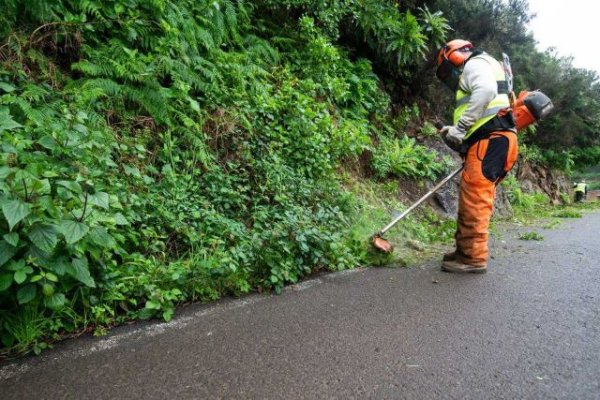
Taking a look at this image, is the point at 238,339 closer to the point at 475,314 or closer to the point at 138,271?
the point at 138,271

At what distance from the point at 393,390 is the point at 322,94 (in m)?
5.31

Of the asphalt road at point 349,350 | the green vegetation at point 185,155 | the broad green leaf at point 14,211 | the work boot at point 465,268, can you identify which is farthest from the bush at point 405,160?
the broad green leaf at point 14,211

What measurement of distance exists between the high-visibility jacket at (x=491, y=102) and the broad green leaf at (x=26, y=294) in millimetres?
3825

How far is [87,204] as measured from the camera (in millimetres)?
2152

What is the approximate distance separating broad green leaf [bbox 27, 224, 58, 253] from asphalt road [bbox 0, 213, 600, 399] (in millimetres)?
553

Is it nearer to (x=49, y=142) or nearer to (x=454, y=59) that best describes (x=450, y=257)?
(x=454, y=59)

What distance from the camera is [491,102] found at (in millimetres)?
3688

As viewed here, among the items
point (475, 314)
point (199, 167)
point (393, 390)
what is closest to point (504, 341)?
point (475, 314)

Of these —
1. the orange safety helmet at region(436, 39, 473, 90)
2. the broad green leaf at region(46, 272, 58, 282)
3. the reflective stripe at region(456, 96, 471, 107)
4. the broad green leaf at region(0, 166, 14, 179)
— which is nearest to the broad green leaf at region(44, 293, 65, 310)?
the broad green leaf at region(46, 272, 58, 282)

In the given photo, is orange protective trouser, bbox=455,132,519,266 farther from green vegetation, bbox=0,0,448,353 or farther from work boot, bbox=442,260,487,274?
green vegetation, bbox=0,0,448,353

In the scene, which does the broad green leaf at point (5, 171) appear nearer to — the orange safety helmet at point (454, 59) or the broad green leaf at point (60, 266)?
the broad green leaf at point (60, 266)

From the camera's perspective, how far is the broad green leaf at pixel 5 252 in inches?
68.2

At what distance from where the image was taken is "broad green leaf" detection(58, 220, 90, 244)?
185 centimetres

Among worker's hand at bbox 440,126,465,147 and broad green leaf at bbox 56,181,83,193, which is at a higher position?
worker's hand at bbox 440,126,465,147
